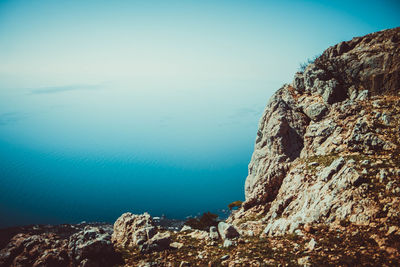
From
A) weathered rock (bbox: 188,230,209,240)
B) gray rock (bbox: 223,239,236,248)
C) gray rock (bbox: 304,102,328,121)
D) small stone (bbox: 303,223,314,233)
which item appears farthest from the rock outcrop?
gray rock (bbox: 304,102,328,121)

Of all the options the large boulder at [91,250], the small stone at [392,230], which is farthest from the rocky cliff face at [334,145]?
the large boulder at [91,250]

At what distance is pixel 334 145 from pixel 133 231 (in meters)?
27.9

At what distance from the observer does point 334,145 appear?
25.3 meters

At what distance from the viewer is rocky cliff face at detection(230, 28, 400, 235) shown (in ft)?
52.1

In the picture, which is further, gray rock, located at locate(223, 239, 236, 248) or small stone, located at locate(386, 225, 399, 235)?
gray rock, located at locate(223, 239, 236, 248)

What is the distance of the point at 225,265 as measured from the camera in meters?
13.1

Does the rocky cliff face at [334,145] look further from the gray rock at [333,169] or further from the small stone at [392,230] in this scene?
the small stone at [392,230]

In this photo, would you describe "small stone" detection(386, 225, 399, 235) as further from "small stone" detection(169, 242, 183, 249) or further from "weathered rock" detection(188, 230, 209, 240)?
"small stone" detection(169, 242, 183, 249)

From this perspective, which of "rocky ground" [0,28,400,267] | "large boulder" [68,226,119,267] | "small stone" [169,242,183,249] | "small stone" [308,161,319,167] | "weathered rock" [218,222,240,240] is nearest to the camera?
"rocky ground" [0,28,400,267]

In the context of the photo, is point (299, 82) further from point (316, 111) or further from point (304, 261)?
point (304, 261)

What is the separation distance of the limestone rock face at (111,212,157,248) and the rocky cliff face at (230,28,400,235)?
11911 mm

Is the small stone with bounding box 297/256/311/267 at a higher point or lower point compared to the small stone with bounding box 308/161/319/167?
lower

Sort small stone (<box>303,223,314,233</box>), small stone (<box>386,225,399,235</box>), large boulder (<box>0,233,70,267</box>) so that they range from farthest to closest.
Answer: large boulder (<box>0,233,70,267</box>) < small stone (<box>303,223,314,233</box>) < small stone (<box>386,225,399,235</box>)

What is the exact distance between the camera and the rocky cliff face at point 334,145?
15884 mm
